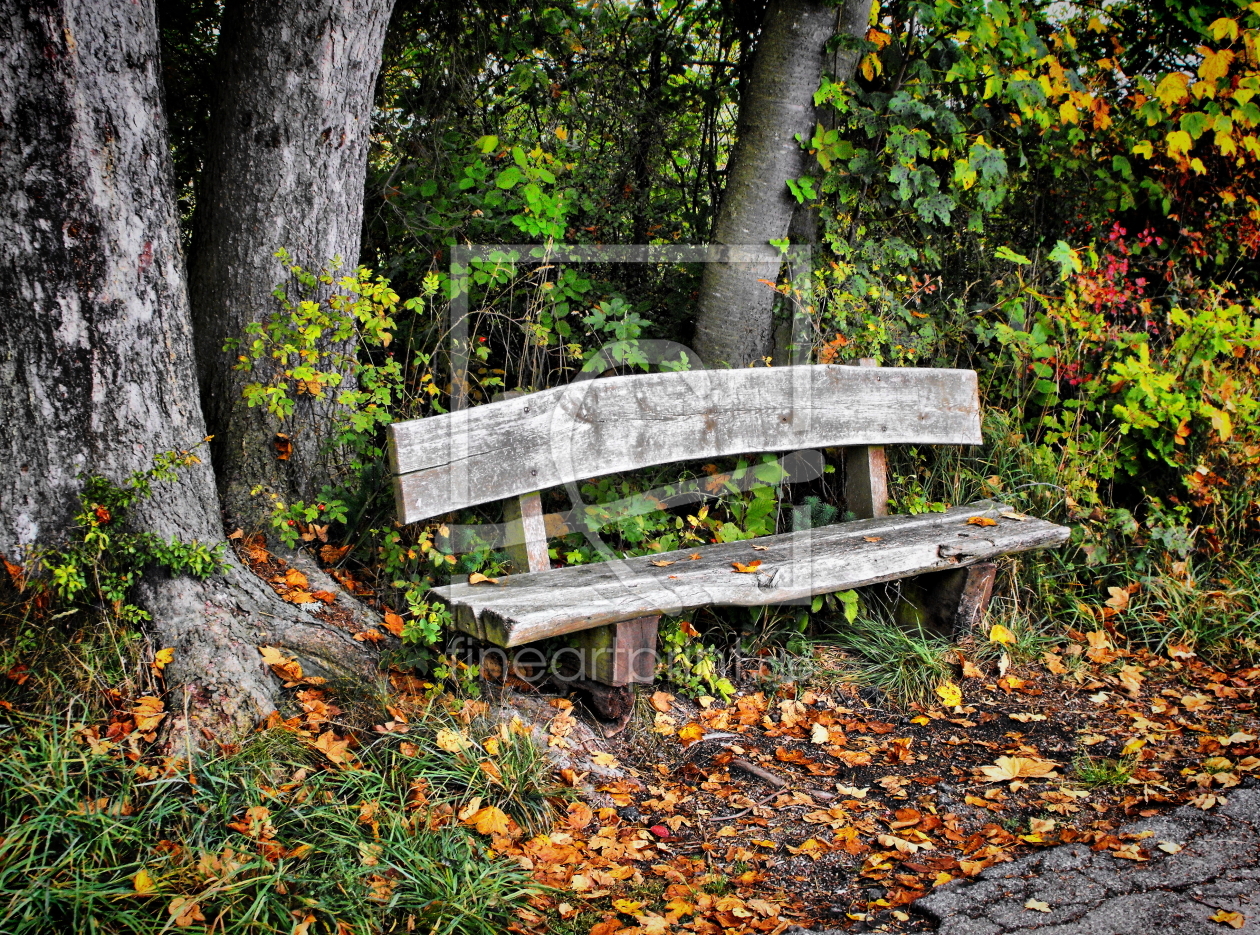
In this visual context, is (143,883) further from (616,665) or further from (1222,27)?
(1222,27)

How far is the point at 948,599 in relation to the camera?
3.64 meters

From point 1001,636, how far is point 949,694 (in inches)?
18.8

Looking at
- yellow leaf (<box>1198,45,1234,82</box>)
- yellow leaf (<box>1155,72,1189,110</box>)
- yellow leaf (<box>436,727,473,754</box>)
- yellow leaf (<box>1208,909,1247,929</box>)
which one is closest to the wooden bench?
yellow leaf (<box>436,727,473,754</box>)

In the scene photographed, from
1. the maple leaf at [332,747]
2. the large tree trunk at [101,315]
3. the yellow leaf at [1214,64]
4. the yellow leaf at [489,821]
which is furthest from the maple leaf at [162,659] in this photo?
the yellow leaf at [1214,64]

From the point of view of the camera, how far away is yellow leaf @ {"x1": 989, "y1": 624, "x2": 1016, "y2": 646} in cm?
367

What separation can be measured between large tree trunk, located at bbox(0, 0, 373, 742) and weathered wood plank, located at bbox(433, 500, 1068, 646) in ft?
1.88

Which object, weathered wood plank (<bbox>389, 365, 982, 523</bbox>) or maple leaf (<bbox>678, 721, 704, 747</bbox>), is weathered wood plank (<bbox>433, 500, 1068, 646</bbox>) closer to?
weathered wood plank (<bbox>389, 365, 982, 523</bbox>)

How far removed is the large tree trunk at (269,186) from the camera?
304 cm

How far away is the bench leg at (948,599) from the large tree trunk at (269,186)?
7.87ft

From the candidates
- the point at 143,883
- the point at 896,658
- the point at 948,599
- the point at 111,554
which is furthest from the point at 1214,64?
the point at 143,883

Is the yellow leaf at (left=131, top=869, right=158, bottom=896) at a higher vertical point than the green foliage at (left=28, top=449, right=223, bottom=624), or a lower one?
lower

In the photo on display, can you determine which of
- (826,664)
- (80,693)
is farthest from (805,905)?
(80,693)

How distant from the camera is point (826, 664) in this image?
11.4 feet

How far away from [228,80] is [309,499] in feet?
4.71
